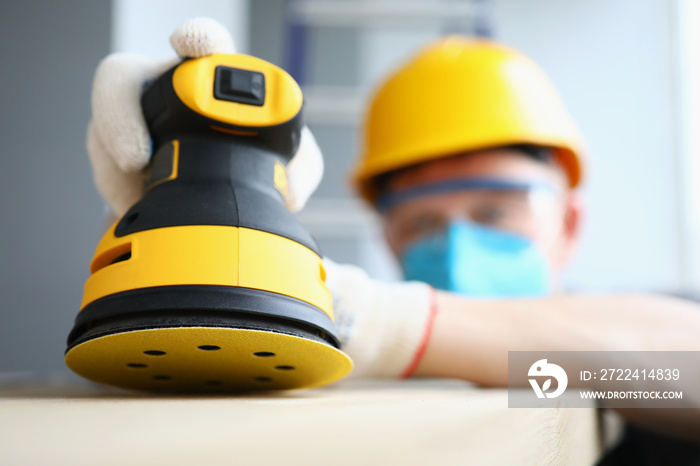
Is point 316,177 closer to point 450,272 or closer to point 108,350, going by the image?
point 108,350

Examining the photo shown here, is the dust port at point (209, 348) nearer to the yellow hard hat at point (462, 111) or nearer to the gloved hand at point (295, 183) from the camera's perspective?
the gloved hand at point (295, 183)

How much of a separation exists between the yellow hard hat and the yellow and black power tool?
861 millimetres

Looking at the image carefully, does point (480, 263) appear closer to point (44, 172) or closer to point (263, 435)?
point (44, 172)

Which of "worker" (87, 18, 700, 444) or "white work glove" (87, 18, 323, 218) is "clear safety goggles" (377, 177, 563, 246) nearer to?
"worker" (87, 18, 700, 444)

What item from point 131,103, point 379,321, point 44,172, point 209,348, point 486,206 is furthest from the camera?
point 486,206

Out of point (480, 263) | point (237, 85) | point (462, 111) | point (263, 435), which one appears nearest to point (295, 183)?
point (237, 85)

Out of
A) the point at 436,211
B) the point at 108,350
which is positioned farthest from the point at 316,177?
the point at 436,211

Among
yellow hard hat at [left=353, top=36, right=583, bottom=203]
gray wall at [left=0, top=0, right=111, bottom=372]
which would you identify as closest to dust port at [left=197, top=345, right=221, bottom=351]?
gray wall at [left=0, top=0, right=111, bottom=372]

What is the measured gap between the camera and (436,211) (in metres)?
1.17

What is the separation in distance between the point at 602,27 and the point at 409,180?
2.22 metres

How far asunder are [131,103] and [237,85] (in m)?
0.10

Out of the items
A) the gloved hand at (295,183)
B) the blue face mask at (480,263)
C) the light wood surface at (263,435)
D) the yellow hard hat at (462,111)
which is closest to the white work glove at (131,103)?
the gloved hand at (295,183)

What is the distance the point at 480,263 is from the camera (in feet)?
3.48

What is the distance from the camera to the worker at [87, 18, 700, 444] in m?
0.51
